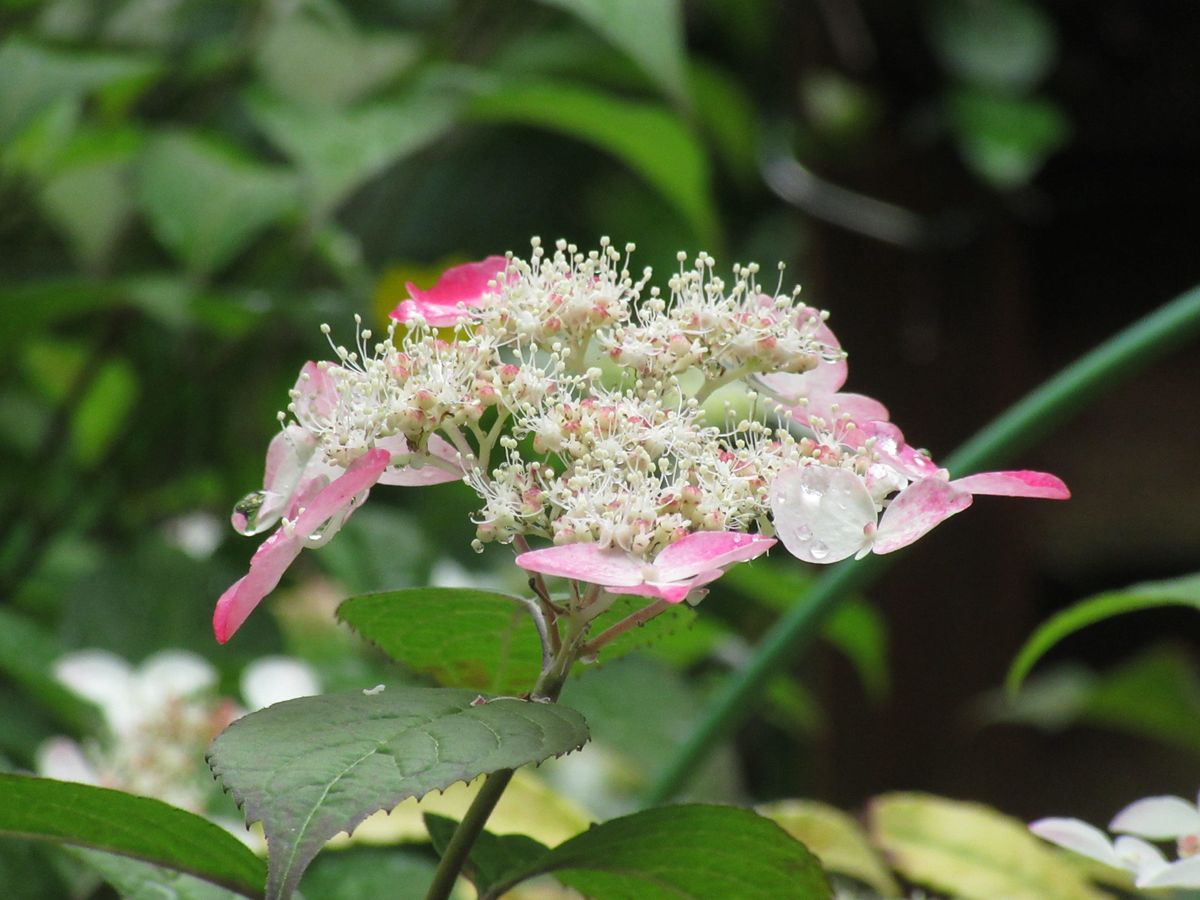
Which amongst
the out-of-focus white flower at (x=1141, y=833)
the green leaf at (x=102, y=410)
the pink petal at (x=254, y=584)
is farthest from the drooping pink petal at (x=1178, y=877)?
the green leaf at (x=102, y=410)

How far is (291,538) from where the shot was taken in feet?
0.83

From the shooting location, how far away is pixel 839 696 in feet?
3.57

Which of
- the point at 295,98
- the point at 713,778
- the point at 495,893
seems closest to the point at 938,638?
the point at 713,778

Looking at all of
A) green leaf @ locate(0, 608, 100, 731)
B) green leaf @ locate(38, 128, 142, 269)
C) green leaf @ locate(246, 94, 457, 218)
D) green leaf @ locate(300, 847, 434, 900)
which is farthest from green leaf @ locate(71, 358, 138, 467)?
green leaf @ locate(300, 847, 434, 900)

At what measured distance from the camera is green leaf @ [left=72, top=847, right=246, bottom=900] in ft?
0.97

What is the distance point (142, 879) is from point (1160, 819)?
10.0 inches

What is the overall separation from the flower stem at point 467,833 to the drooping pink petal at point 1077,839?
150mm

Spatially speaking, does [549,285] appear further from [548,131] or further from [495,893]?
[548,131]

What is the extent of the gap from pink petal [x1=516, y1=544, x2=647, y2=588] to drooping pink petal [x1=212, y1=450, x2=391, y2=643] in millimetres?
38

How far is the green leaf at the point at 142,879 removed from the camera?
0.30 m

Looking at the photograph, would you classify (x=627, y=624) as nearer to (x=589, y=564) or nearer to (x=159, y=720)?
(x=589, y=564)

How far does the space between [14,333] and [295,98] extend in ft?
0.76

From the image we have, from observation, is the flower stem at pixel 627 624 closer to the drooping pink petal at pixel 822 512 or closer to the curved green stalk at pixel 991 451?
the drooping pink petal at pixel 822 512

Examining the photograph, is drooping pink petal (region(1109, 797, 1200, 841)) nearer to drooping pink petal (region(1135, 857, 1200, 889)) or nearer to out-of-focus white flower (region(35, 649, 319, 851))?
drooping pink petal (region(1135, 857, 1200, 889))
